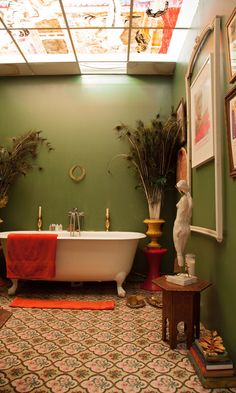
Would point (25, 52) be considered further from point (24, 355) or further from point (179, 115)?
point (24, 355)

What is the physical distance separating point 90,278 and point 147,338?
114 centimetres

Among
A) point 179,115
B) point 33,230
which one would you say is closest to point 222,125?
point 179,115

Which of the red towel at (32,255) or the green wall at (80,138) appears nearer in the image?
the red towel at (32,255)

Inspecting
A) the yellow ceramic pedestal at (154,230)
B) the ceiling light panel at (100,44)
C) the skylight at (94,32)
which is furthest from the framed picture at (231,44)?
the yellow ceramic pedestal at (154,230)

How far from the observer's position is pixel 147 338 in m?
2.21

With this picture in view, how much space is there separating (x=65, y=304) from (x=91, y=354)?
108 centimetres

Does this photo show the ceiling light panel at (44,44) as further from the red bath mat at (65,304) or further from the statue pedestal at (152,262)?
the red bath mat at (65,304)

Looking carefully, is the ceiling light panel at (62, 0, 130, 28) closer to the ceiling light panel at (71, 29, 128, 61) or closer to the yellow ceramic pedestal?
the ceiling light panel at (71, 29, 128, 61)

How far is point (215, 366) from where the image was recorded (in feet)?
5.31

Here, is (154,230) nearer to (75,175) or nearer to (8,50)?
(75,175)

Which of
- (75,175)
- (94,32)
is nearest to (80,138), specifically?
(75,175)

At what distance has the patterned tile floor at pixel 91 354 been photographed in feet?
5.28

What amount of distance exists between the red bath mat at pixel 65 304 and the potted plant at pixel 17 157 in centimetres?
133

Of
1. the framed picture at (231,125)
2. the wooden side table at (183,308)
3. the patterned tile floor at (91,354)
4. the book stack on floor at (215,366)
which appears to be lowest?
the patterned tile floor at (91,354)
